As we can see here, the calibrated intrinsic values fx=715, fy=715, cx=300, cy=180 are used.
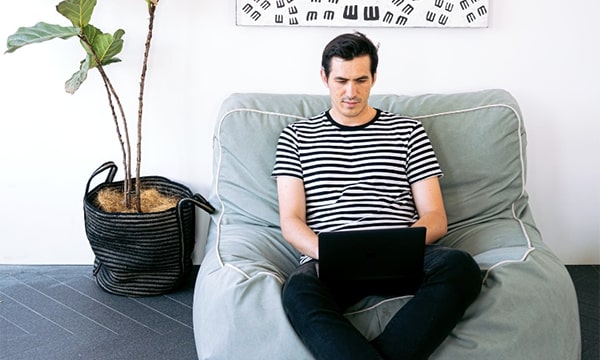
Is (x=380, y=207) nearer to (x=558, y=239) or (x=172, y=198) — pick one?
(x=172, y=198)

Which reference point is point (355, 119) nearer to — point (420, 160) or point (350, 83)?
point (350, 83)

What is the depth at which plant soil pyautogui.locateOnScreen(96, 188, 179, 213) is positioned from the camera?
2779 mm

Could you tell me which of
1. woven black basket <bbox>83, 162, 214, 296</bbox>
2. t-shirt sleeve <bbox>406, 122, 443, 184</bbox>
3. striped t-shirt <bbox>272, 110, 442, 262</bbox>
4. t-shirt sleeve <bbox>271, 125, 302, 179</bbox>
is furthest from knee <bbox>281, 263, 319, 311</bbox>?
woven black basket <bbox>83, 162, 214, 296</bbox>

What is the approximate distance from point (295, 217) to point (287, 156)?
0.22m

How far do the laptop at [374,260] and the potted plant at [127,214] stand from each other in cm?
77

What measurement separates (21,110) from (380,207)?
161cm

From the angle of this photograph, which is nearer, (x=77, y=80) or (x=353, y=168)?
(x=353, y=168)

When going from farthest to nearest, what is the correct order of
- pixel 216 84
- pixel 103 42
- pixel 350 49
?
pixel 216 84 < pixel 103 42 < pixel 350 49

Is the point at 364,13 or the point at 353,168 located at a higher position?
the point at 364,13

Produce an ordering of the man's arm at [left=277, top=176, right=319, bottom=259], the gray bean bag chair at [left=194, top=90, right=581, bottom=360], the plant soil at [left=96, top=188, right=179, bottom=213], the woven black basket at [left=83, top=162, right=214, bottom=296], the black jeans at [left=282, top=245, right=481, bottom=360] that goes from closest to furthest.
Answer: the black jeans at [left=282, top=245, right=481, bottom=360]
the gray bean bag chair at [left=194, top=90, right=581, bottom=360]
the man's arm at [left=277, top=176, right=319, bottom=259]
the woven black basket at [left=83, top=162, right=214, bottom=296]
the plant soil at [left=96, top=188, right=179, bottom=213]

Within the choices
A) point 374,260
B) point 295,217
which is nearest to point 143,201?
point 295,217

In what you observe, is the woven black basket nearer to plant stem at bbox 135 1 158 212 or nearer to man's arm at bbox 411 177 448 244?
plant stem at bbox 135 1 158 212

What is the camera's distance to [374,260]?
1.94 m

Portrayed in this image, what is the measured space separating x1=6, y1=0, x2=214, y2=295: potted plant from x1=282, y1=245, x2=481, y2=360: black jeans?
0.80 m
